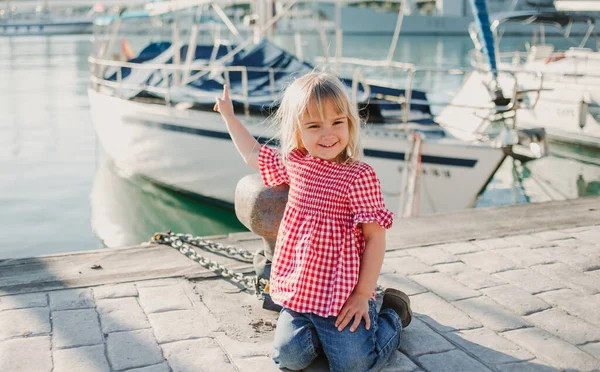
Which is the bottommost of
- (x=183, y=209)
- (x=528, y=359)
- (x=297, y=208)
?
(x=183, y=209)

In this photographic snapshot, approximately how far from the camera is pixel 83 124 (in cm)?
1692

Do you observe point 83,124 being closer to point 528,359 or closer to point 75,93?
point 75,93

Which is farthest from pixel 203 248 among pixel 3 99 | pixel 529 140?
pixel 3 99

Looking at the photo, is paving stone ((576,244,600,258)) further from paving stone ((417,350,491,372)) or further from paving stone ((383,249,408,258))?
paving stone ((417,350,491,372))

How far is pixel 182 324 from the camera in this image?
329 centimetres

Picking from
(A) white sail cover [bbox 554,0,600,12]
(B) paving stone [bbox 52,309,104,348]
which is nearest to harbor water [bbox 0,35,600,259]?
(A) white sail cover [bbox 554,0,600,12]

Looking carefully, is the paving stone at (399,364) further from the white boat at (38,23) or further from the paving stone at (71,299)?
the white boat at (38,23)

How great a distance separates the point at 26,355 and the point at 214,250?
1740 millimetres

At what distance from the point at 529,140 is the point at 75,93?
1718 centimetres

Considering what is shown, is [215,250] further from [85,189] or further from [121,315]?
[85,189]

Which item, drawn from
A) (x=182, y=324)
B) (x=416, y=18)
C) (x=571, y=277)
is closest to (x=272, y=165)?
(x=182, y=324)

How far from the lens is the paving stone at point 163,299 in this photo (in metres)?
3.49

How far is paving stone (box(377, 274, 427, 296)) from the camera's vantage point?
3842mm

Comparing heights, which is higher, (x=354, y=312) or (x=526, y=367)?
(x=354, y=312)
